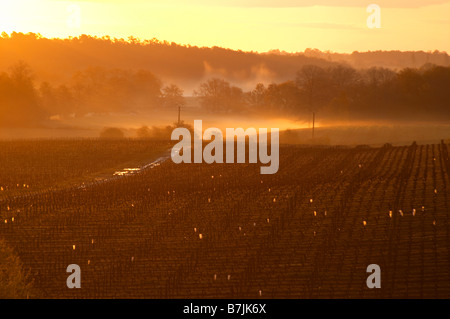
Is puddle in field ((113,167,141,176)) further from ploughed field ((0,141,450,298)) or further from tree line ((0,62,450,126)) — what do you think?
tree line ((0,62,450,126))

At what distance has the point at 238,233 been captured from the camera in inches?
1011

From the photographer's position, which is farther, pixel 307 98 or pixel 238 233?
pixel 307 98

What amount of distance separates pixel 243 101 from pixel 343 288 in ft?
408

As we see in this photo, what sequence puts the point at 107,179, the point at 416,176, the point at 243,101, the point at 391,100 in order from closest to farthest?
the point at 416,176 < the point at 107,179 < the point at 391,100 < the point at 243,101

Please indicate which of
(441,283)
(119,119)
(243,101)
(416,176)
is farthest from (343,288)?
(243,101)

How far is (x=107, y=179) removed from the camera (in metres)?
44.5

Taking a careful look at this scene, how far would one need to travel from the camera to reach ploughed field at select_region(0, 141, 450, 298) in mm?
19328
